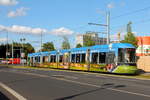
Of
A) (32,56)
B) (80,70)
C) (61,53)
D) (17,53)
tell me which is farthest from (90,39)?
(17,53)

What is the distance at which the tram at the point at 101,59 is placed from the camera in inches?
1059

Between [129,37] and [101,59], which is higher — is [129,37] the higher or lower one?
the higher one

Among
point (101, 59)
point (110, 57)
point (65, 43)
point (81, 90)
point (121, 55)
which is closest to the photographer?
point (81, 90)

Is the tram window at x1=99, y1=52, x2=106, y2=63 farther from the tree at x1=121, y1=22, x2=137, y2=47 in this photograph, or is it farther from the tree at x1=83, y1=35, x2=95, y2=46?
the tree at x1=83, y1=35, x2=95, y2=46

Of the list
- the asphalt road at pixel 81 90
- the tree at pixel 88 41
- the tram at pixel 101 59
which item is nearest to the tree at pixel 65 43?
the tree at pixel 88 41

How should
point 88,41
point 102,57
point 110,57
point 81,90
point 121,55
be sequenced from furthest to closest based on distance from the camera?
point 88,41 → point 102,57 → point 110,57 → point 121,55 → point 81,90

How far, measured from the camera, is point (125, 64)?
2661cm

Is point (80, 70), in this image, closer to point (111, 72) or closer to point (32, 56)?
point (111, 72)

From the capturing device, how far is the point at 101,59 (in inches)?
1167

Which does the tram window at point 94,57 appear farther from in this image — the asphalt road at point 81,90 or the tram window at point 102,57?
the asphalt road at point 81,90

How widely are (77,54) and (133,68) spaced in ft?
33.9

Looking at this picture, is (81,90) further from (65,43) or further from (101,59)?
(65,43)

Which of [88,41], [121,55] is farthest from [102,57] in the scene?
[88,41]

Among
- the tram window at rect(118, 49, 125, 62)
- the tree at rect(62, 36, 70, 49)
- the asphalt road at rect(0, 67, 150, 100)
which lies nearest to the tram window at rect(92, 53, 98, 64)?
the tram window at rect(118, 49, 125, 62)
